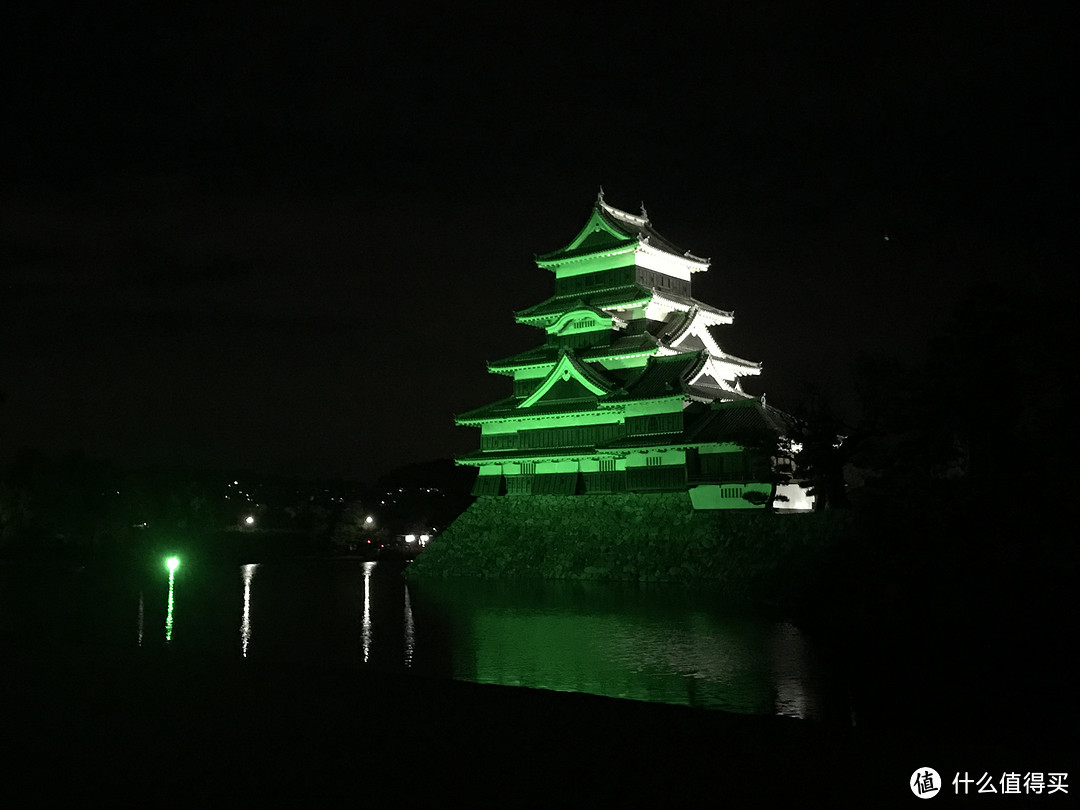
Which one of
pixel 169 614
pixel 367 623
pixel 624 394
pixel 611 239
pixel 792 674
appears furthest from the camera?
pixel 611 239

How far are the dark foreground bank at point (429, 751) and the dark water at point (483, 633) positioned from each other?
12.1ft

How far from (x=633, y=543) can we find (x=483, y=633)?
15.6 meters

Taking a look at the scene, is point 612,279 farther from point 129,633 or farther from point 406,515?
point 406,515

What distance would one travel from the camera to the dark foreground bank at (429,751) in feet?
26.9

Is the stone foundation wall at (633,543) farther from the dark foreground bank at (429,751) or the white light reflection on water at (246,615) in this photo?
the dark foreground bank at (429,751)


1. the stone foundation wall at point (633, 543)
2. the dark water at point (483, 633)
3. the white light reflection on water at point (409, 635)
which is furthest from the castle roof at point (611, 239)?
the white light reflection on water at point (409, 635)

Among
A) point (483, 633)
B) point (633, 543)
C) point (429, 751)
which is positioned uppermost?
point (633, 543)

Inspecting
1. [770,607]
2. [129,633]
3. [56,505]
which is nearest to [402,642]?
[129,633]

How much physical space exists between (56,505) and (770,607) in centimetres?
5975

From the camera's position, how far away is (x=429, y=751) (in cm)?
960

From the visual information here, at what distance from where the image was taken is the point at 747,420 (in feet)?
117

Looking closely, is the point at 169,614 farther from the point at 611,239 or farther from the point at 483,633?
the point at 611,239

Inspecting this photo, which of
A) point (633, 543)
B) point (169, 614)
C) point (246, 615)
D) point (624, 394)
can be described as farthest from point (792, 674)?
point (624, 394)

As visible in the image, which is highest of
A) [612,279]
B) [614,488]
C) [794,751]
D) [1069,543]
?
[612,279]
